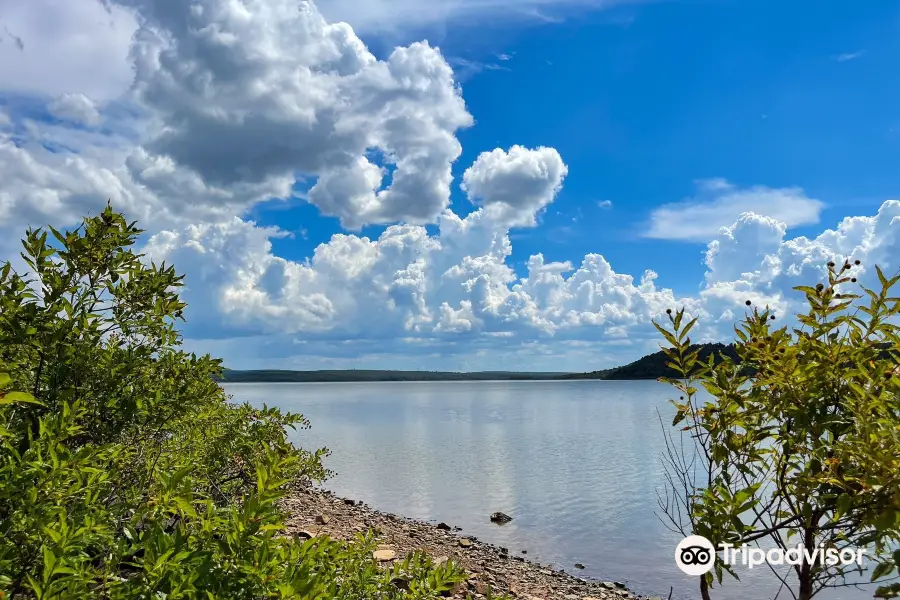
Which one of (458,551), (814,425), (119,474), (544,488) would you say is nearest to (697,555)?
(814,425)

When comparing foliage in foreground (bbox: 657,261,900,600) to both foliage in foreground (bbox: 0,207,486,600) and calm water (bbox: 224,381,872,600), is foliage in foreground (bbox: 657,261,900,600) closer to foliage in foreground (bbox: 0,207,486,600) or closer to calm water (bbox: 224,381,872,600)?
foliage in foreground (bbox: 0,207,486,600)

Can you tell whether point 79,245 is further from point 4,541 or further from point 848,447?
point 848,447

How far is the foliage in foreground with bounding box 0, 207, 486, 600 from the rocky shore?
26.8ft

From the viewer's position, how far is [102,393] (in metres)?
5.09

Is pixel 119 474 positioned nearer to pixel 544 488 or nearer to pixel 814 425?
pixel 814 425

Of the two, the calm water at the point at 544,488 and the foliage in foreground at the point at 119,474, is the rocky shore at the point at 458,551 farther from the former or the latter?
the foliage in foreground at the point at 119,474

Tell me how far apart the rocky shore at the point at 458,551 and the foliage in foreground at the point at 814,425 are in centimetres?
1045

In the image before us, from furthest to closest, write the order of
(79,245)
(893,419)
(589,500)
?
(589,500), (79,245), (893,419)

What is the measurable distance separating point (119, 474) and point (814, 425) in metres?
5.27

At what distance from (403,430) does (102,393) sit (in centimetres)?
6194

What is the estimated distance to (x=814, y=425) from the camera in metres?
3.58

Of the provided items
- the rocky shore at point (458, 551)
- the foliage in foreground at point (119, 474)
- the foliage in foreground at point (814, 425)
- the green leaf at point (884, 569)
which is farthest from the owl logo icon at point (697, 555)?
the rocky shore at point (458, 551)

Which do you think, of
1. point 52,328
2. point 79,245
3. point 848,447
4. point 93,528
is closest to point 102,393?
point 52,328

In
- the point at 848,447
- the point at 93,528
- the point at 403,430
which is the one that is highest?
the point at 848,447
